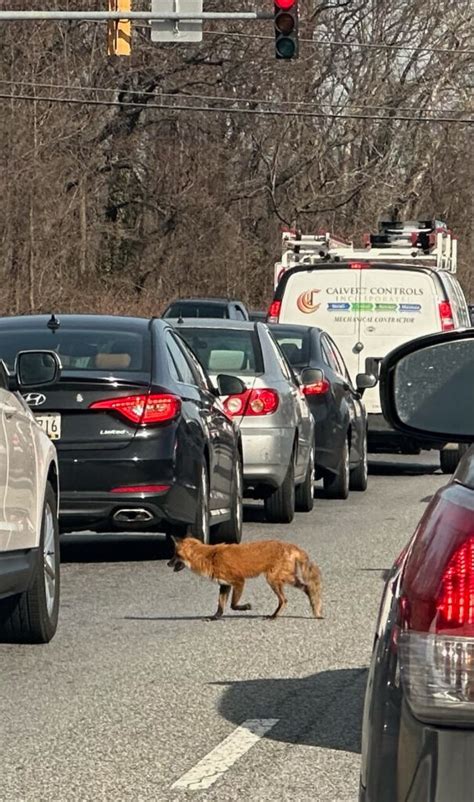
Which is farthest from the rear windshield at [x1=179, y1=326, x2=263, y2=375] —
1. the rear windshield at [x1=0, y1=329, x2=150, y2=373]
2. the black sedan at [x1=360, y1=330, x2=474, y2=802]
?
the black sedan at [x1=360, y1=330, x2=474, y2=802]

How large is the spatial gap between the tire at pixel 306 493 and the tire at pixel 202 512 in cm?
410

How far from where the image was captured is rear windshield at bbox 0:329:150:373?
11543 mm

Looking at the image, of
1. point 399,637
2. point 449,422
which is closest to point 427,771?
point 399,637

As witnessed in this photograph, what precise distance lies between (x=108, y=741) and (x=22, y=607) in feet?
6.53

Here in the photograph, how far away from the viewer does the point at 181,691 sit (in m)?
7.52

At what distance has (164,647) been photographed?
340 inches

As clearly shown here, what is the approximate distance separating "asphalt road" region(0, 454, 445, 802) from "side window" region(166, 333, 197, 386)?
3.87ft

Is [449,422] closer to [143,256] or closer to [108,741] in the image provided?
[108,741]

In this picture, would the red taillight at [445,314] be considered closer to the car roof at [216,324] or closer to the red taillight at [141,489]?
the car roof at [216,324]

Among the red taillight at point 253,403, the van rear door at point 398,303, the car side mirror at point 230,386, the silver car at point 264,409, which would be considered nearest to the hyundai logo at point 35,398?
the car side mirror at point 230,386

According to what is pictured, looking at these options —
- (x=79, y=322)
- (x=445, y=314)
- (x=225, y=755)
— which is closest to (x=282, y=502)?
(x=79, y=322)

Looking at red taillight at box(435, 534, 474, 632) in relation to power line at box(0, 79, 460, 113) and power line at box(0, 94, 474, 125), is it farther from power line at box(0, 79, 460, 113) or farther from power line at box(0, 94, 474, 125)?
power line at box(0, 79, 460, 113)

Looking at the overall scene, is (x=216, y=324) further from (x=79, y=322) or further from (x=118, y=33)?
(x=118, y=33)

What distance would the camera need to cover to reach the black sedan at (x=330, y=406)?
683 inches
